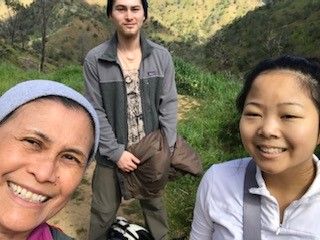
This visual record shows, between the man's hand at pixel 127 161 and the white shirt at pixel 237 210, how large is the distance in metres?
1.01

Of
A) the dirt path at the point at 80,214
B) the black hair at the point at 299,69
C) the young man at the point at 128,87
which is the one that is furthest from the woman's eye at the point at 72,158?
the dirt path at the point at 80,214

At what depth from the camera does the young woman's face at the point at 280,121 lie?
1411 millimetres

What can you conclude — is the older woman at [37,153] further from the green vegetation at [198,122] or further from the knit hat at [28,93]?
the green vegetation at [198,122]

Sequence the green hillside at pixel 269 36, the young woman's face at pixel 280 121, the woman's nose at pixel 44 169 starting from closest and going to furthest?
the woman's nose at pixel 44 169 < the young woman's face at pixel 280 121 < the green hillside at pixel 269 36

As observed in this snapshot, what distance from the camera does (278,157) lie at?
1461 millimetres

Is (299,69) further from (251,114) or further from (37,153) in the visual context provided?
(37,153)

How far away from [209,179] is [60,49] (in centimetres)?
6806

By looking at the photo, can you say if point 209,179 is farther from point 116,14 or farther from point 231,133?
point 231,133

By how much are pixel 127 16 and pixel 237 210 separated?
58.7 inches

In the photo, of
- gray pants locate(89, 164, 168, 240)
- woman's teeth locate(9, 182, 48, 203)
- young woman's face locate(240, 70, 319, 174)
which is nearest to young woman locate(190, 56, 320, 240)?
young woman's face locate(240, 70, 319, 174)

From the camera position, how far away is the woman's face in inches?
49.2

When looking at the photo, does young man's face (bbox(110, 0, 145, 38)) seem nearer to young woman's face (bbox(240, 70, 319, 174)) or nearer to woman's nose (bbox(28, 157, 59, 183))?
young woman's face (bbox(240, 70, 319, 174))

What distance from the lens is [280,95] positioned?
142cm

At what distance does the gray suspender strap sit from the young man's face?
4.49 ft
